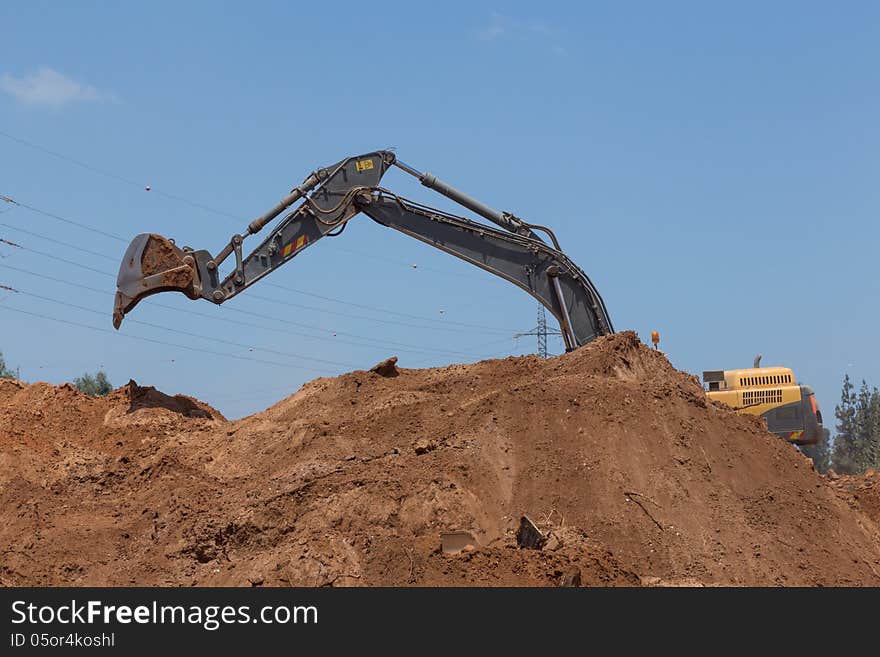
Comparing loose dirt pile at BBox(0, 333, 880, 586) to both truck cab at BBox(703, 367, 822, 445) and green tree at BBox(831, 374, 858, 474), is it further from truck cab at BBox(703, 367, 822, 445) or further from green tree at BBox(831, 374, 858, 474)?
green tree at BBox(831, 374, 858, 474)

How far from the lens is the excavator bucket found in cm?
1969

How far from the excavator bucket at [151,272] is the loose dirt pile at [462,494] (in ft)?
8.76

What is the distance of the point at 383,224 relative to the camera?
66.3ft

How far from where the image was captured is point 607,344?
17.8 meters

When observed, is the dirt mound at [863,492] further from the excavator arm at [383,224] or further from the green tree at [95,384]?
the green tree at [95,384]

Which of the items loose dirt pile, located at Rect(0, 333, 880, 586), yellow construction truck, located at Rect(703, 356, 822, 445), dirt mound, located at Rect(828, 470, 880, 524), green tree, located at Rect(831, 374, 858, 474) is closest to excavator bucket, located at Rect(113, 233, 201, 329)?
loose dirt pile, located at Rect(0, 333, 880, 586)

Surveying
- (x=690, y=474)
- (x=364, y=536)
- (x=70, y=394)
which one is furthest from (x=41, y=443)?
(x=690, y=474)

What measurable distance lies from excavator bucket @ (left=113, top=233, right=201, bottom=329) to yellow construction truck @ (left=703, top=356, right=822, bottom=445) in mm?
10450

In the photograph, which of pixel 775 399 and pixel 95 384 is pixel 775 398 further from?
pixel 95 384

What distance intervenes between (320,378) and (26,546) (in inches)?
238

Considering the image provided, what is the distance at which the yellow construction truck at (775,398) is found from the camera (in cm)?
2198

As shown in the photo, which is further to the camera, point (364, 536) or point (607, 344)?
point (607, 344)

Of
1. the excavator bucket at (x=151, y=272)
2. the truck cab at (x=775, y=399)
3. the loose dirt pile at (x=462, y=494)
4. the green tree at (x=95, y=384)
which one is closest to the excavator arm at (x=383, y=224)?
the excavator bucket at (x=151, y=272)
